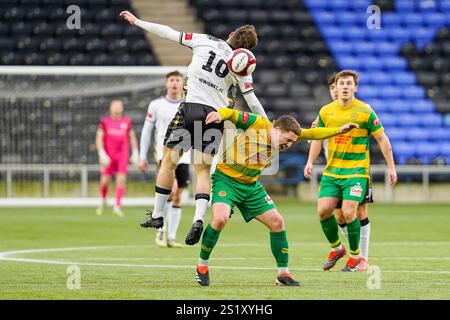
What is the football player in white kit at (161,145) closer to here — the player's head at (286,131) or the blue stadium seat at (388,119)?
the player's head at (286,131)

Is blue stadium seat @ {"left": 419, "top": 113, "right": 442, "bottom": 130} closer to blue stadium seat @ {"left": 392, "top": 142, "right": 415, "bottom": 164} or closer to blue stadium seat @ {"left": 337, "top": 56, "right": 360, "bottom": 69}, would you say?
blue stadium seat @ {"left": 392, "top": 142, "right": 415, "bottom": 164}

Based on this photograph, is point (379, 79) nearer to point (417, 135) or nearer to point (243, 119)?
point (417, 135)

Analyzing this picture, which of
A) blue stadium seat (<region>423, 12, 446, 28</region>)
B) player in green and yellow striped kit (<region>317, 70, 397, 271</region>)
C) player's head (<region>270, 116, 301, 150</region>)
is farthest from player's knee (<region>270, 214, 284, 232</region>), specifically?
blue stadium seat (<region>423, 12, 446, 28</region>)

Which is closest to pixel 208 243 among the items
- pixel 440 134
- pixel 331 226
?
pixel 331 226

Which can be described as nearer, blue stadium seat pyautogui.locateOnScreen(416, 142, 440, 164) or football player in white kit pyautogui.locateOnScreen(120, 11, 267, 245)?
football player in white kit pyautogui.locateOnScreen(120, 11, 267, 245)

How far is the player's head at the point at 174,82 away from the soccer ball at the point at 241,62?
409cm

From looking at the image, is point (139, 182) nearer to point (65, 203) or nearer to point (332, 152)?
point (65, 203)

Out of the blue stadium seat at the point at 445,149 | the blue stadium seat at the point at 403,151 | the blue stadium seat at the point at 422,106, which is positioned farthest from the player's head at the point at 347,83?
the blue stadium seat at the point at 422,106

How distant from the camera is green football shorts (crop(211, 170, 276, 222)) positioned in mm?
8906

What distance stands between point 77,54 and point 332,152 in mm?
18117

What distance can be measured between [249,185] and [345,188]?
76.4 inches

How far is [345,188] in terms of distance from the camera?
10.6 meters
